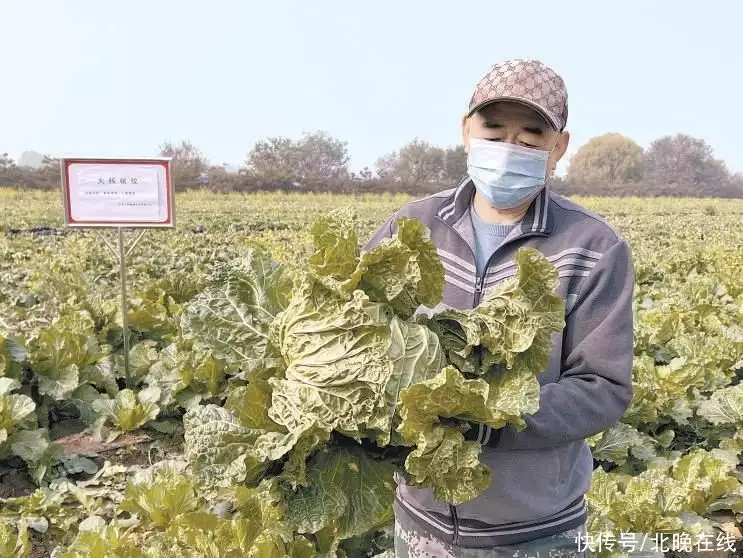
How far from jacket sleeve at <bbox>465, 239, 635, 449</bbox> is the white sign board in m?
4.00

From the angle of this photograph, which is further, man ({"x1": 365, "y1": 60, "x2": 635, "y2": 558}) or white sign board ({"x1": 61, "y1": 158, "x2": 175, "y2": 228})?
white sign board ({"x1": 61, "y1": 158, "x2": 175, "y2": 228})

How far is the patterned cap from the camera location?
1.83 m

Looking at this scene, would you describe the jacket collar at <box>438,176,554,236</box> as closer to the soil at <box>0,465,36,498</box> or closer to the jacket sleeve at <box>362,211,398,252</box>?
the jacket sleeve at <box>362,211,398,252</box>

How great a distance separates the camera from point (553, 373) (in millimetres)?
1886

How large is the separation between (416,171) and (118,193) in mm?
41777

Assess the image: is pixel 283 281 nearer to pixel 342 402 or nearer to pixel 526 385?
pixel 342 402

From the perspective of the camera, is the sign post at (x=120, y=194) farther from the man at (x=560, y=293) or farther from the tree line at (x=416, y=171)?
the tree line at (x=416, y=171)

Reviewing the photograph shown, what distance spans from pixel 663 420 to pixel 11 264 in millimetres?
9890

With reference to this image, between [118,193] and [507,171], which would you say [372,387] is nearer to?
[507,171]

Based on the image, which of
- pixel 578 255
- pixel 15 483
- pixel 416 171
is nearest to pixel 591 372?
pixel 578 255

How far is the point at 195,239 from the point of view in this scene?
46.7ft

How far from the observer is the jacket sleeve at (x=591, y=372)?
1.67 meters

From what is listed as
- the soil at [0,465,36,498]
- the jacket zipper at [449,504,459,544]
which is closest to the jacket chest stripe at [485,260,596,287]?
the jacket zipper at [449,504,459,544]

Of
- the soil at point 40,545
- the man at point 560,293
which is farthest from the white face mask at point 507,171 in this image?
the soil at point 40,545
